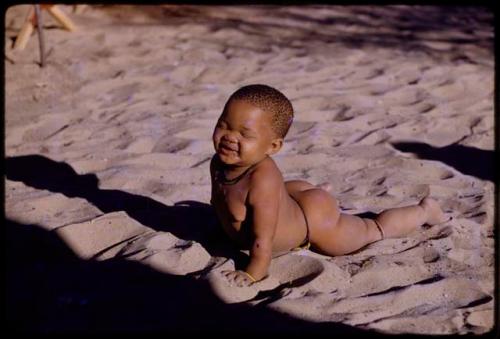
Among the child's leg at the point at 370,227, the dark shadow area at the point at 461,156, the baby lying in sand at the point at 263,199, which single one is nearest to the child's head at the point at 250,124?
the baby lying in sand at the point at 263,199

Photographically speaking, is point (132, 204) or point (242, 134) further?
point (132, 204)

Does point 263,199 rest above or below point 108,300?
above

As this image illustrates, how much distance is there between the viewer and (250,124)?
256 cm

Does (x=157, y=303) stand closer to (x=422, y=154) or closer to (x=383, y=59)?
(x=422, y=154)

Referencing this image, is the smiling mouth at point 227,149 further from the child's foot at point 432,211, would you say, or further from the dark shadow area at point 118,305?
the child's foot at point 432,211

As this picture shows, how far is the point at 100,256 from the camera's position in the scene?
2803mm

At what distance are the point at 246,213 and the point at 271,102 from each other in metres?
0.44

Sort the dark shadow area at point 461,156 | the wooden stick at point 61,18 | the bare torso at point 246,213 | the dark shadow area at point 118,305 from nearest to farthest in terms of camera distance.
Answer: the dark shadow area at point 118,305, the bare torso at point 246,213, the dark shadow area at point 461,156, the wooden stick at point 61,18

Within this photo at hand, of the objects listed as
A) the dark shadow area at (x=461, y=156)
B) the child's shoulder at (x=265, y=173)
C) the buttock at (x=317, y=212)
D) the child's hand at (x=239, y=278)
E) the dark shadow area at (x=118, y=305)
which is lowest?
the dark shadow area at (x=461, y=156)

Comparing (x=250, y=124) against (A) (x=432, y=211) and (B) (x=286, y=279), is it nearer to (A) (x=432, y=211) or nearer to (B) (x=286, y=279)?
(B) (x=286, y=279)

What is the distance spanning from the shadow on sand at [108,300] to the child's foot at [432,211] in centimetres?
98

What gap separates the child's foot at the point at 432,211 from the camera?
3140 millimetres

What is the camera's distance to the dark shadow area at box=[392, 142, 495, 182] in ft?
12.8

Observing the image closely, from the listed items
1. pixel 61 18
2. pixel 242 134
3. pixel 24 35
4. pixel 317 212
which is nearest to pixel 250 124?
pixel 242 134
